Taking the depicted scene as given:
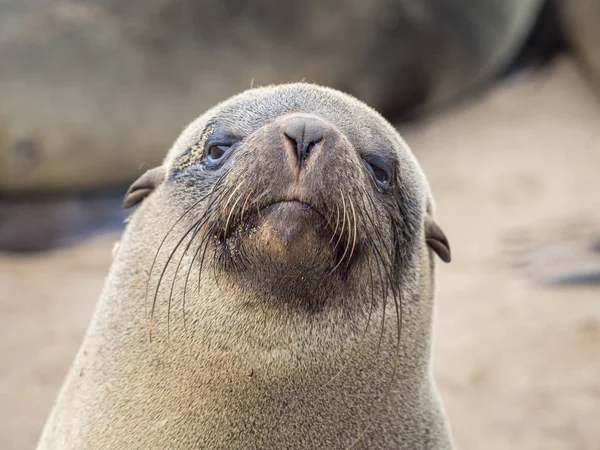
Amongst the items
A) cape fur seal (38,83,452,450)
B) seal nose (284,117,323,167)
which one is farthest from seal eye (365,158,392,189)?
seal nose (284,117,323,167)

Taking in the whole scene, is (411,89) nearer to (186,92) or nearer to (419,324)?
(186,92)

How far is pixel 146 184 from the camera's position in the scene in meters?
2.48

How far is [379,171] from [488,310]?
2813mm

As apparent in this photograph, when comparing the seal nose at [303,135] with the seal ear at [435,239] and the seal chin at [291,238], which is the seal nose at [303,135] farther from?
the seal ear at [435,239]

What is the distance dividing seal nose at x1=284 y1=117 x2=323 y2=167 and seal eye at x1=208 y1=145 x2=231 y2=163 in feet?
1.05

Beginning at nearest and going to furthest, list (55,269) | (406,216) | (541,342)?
(406,216) < (541,342) < (55,269)

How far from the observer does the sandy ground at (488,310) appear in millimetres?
3805

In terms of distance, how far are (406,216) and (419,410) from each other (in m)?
0.56

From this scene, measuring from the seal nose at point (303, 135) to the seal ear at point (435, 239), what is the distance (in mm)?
681

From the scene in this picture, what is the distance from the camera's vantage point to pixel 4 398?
388cm

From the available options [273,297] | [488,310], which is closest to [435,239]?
[273,297]

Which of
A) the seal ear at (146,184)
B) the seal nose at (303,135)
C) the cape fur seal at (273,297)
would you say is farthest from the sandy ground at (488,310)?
the seal nose at (303,135)

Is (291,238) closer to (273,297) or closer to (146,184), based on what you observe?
(273,297)

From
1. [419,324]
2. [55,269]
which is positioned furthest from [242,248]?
[55,269]
